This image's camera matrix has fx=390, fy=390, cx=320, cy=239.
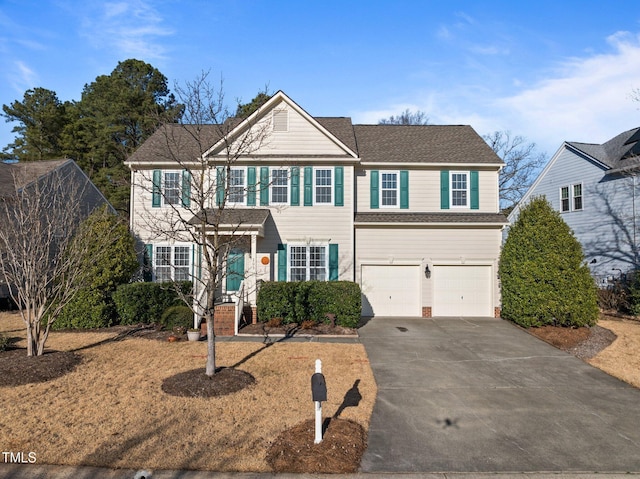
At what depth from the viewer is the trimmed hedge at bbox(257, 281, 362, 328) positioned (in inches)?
494

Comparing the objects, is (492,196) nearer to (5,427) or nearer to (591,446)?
(591,446)

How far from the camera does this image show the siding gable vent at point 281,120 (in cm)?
1510

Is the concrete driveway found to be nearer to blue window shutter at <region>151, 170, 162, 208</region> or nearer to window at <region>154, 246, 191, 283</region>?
window at <region>154, 246, 191, 283</region>

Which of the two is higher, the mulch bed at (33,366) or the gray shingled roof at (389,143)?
the gray shingled roof at (389,143)

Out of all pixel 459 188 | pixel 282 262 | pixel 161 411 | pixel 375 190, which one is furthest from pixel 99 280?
pixel 459 188

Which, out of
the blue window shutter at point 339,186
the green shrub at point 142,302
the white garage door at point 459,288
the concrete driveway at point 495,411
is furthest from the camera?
the white garage door at point 459,288

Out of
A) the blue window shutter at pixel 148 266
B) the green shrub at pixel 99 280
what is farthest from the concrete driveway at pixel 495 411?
the blue window shutter at pixel 148 266

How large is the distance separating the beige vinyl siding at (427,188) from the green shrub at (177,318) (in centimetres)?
801

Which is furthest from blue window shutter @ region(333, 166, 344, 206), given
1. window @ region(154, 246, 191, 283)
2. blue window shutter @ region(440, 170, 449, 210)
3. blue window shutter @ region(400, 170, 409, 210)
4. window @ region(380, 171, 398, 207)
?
window @ region(154, 246, 191, 283)

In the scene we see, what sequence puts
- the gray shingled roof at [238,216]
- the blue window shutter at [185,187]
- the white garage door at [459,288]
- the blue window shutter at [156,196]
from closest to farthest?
the blue window shutter at [185,187] < the gray shingled roof at [238,216] < the white garage door at [459,288] < the blue window shutter at [156,196]

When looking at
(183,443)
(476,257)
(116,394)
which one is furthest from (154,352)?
(476,257)

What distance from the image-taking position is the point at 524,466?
16.0 ft

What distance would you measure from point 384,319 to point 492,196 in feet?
22.5

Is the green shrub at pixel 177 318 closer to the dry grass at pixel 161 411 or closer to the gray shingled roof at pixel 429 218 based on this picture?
the dry grass at pixel 161 411
